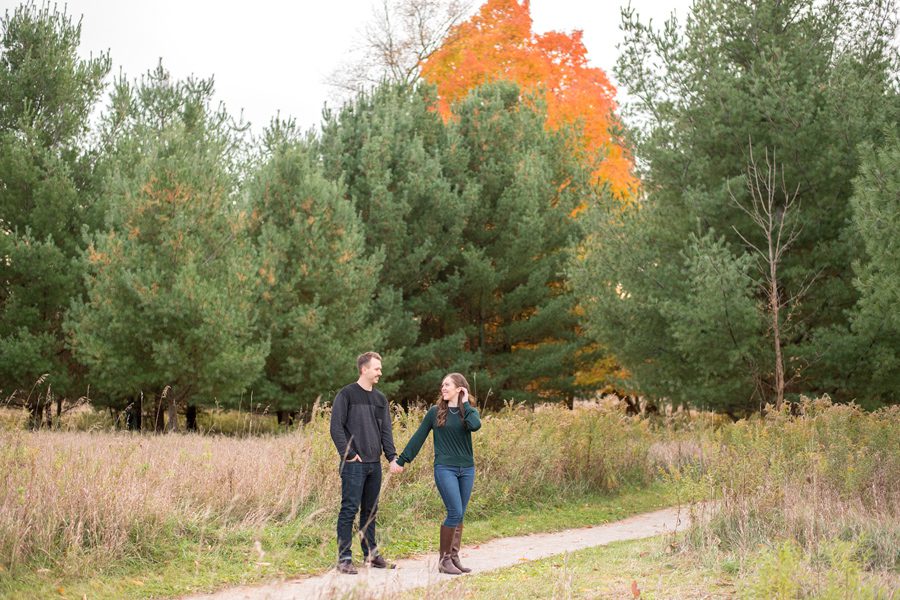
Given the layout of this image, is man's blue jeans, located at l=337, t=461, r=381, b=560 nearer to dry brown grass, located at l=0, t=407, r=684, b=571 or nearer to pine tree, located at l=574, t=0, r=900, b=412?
dry brown grass, located at l=0, t=407, r=684, b=571

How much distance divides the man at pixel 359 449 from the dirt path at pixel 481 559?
0.94 feet

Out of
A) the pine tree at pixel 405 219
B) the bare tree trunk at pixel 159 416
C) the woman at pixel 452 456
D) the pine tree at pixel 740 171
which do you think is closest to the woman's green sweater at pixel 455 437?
the woman at pixel 452 456

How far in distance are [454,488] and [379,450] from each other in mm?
735

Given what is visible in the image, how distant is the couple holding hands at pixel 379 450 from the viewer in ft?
24.8

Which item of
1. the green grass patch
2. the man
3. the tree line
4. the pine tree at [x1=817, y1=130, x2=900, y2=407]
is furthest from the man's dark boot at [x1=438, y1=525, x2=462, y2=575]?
the pine tree at [x1=817, y1=130, x2=900, y2=407]

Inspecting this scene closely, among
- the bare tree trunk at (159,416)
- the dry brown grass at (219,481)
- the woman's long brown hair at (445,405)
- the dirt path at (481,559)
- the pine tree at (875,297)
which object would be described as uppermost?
the pine tree at (875,297)

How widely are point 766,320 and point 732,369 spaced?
1152 millimetres

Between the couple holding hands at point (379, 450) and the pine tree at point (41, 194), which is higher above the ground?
the pine tree at point (41, 194)

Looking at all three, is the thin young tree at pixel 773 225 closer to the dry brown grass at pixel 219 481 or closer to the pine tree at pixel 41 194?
the dry brown grass at pixel 219 481

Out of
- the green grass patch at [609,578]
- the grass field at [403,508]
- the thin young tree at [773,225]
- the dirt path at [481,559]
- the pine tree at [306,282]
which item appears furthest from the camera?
the pine tree at [306,282]

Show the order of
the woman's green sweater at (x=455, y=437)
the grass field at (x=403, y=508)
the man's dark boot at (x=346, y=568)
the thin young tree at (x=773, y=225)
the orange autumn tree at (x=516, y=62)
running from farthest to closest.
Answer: the orange autumn tree at (x=516, y=62), the thin young tree at (x=773, y=225), the woman's green sweater at (x=455, y=437), the man's dark boot at (x=346, y=568), the grass field at (x=403, y=508)

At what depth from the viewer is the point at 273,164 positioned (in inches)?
773

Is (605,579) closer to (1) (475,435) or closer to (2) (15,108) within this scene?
(1) (475,435)

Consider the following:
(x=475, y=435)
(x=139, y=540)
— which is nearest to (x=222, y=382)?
(x=475, y=435)
